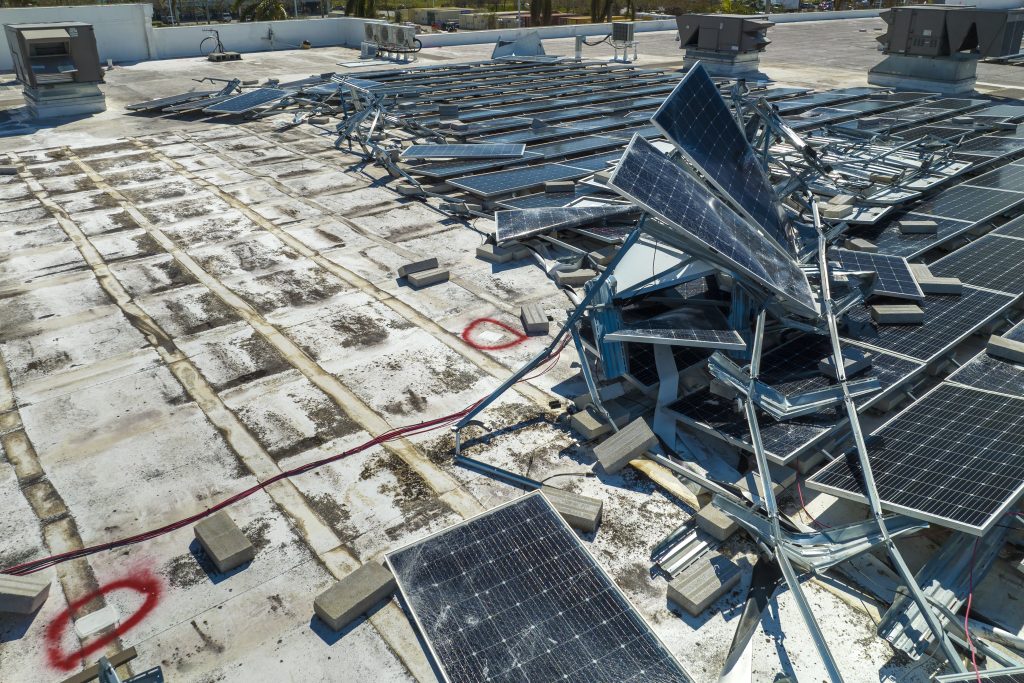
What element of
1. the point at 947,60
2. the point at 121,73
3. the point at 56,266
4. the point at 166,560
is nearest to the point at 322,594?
the point at 166,560

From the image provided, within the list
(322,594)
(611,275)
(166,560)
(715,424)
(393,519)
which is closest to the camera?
(322,594)

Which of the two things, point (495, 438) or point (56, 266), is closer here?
point (495, 438)

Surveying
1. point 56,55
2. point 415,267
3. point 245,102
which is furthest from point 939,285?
point 56,55

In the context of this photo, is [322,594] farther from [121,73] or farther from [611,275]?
[121,73]

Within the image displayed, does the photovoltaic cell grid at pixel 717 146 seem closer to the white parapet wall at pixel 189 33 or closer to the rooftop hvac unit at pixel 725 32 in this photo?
the rooftop hvac unit at pixel 725 32

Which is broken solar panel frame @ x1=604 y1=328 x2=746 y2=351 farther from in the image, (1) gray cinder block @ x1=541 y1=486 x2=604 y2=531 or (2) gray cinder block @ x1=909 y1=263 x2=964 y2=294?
(2) gray cinder block @ x1=909 y1=263 x2=964 y2=294

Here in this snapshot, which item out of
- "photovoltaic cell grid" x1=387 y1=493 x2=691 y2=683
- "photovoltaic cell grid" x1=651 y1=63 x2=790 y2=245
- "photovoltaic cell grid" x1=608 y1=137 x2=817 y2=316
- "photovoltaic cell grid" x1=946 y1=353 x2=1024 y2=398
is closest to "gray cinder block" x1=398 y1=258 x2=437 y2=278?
"photovoltaic cell grid" x1=608 y1=137 x2=817 y2=316

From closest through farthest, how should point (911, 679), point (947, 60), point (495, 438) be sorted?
point (911, 679) → point (495, 438) → point (947, 60)
